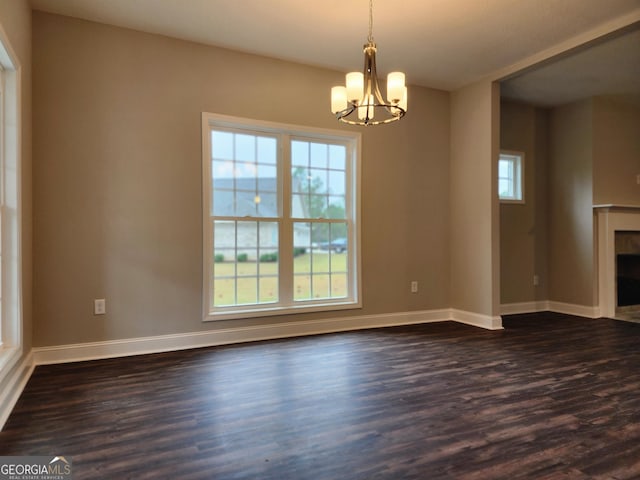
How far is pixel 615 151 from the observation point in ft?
17.9

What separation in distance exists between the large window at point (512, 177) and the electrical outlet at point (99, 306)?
5.02 meters

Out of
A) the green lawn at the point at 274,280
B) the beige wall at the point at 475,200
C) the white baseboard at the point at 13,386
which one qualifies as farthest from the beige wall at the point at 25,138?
the beige wall at the point at 475,200

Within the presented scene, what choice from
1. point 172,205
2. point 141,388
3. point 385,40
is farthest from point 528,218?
point 141,388

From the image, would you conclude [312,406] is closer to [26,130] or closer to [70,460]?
[70,460]

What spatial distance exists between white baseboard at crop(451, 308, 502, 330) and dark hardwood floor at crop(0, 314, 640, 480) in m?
0.76

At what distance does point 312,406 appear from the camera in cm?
245

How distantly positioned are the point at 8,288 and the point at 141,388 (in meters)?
1.06

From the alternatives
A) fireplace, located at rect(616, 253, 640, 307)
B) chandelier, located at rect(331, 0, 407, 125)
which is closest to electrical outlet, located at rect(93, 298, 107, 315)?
chandelier, located at rect(331, 0, 407, 125)

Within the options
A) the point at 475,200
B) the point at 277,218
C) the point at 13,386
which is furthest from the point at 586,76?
the point at 13,386

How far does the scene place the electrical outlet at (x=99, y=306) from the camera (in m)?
3.41

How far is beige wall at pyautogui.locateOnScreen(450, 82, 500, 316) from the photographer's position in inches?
178

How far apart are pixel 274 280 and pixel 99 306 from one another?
1.60 meters

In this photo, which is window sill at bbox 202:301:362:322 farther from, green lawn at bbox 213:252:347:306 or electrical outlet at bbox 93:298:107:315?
electrical outlet at bbox 93:298:107:315

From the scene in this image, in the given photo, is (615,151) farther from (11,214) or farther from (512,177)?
(11,214)
